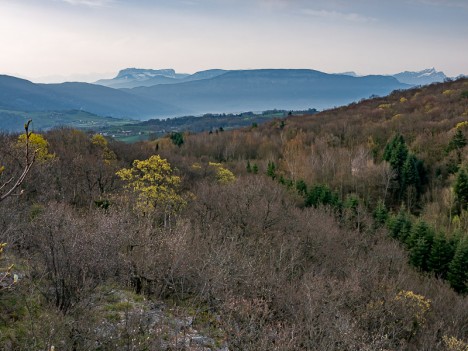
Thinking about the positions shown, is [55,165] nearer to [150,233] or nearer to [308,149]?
[150,233]

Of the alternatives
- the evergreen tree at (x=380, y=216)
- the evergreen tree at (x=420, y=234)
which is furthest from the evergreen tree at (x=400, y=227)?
the evergreen tree at (x=380, y=216)

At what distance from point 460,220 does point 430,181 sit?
11.0 metres

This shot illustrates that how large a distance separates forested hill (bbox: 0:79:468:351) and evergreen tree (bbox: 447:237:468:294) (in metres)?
0.10

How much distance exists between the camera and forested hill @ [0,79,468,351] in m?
10.6

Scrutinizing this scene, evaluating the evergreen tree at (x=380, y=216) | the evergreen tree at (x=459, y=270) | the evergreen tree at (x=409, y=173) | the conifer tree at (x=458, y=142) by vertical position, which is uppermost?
the conifer tree at (x=458, y=142)

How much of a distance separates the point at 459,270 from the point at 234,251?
870 inches

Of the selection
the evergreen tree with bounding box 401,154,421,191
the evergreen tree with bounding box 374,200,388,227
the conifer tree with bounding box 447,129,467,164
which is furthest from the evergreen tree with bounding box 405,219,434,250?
the conifer tree with bounding box 447,129,467,164

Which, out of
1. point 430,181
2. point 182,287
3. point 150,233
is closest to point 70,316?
point 182,287

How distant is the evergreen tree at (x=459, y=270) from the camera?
30.1 metres

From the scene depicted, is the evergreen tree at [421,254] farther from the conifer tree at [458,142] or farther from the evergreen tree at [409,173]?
the conifer tree at [458,142]

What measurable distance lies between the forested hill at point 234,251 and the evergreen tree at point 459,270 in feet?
0.32

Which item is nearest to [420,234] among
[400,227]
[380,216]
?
[400,227]

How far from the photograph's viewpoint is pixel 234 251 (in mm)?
17672

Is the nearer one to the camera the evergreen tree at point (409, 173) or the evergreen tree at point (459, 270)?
the evergreen tree at point (459, 270)
